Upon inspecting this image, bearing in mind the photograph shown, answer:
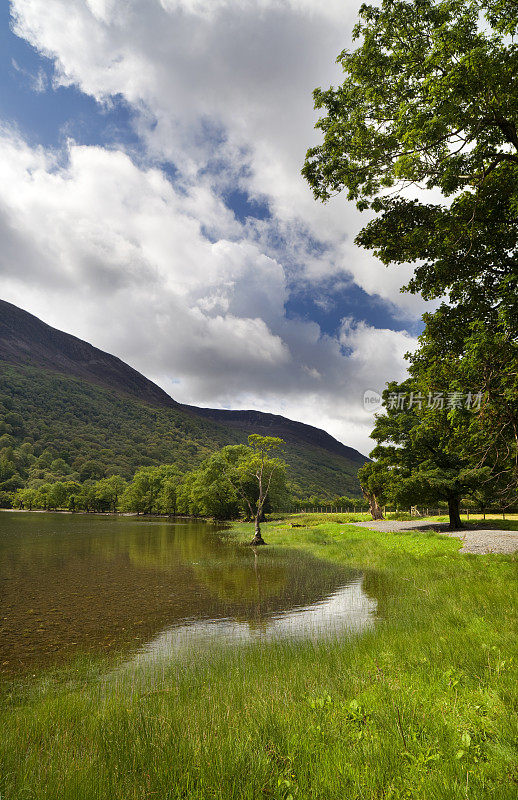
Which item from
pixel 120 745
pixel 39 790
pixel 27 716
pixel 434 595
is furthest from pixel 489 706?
pixel 434 595

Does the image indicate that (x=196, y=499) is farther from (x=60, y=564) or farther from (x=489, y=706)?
(x=489, y=706)

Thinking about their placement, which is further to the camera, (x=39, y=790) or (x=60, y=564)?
(x=60, y=564)

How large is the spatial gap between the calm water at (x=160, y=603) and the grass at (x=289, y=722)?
1.59 meters

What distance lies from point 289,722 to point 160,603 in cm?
1129

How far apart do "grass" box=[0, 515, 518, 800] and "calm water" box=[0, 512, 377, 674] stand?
1.59 m

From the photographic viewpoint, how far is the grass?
3547 mm

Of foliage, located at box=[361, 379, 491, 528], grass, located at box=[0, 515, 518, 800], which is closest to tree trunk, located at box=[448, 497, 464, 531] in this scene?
foliage, located at box=[361, 379, 491, 528]

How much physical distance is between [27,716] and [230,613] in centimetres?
779

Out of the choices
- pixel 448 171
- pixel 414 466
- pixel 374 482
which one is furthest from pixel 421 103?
pixel 374 482

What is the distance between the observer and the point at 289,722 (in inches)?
188

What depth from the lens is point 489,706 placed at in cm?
457

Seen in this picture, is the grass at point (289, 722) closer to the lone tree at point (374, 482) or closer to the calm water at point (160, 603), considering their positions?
the calm water at point (160, 603)

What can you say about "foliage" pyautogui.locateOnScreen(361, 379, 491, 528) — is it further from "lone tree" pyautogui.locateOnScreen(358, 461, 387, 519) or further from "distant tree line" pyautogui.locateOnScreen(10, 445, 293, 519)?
"distant tree line" pyautogui.locateOnScreen(10, 445, 293, 519)

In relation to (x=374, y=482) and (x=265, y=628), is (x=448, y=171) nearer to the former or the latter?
(x=265, y=628)
